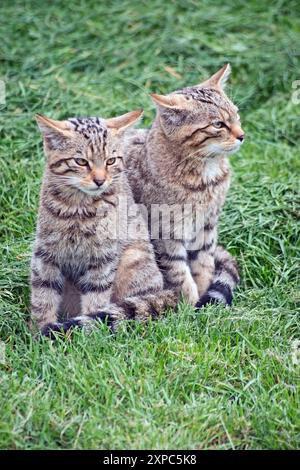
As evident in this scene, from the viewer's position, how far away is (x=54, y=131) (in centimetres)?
546

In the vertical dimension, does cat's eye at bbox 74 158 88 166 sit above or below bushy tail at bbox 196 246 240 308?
above

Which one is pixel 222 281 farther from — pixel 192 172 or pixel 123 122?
pixel 123 122

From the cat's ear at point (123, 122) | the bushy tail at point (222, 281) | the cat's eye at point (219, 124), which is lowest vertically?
the bushy tail at point (222, 281)


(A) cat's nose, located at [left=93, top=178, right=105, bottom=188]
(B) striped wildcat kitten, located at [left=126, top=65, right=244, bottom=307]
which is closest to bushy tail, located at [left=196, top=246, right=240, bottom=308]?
(B) striped wildcat kitten, located at [left=126, top=65, right=244, bottom=307]

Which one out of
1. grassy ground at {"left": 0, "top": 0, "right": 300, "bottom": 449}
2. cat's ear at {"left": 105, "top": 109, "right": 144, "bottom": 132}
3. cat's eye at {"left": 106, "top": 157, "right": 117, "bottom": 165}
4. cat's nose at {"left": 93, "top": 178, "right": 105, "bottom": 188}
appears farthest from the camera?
cat's ear at {"left": 105, "top": 109, "right": 144, "bottom": 132}

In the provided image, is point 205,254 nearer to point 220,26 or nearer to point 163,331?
point 163,331

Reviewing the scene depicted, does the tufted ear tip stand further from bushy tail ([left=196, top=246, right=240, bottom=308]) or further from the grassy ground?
the grassy ground

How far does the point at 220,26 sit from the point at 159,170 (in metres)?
3.36

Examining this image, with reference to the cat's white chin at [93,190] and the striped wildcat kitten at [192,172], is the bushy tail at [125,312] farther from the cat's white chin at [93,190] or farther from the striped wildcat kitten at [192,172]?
the cat's white chin at [93,190]

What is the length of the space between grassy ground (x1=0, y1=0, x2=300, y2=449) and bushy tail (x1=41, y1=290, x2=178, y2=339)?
0.36 ft

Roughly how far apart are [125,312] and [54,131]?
1162 mm

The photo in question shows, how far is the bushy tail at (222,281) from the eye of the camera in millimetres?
5926

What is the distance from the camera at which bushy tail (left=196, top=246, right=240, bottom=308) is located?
593 centimetres

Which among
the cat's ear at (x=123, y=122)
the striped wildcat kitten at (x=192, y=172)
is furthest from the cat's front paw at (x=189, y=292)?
the cat's ear at (x=123, y=122)
